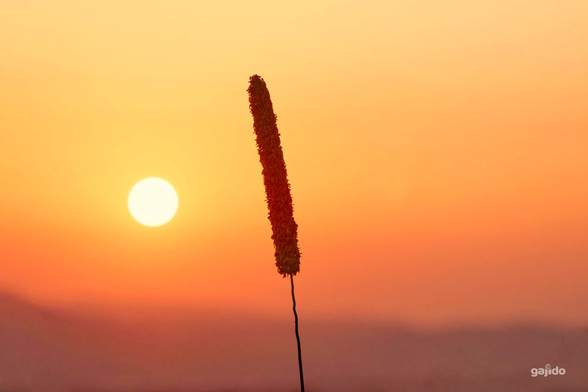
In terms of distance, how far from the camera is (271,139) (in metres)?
35.2

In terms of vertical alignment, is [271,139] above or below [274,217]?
above

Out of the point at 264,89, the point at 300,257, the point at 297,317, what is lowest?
the point at 297,317

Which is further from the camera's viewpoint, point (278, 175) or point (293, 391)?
point (293, 391)

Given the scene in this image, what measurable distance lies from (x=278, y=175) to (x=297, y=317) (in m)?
6.56

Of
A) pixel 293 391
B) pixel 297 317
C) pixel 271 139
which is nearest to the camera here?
pixel 297 317

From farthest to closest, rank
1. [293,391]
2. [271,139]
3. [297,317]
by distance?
1. [293,391]
2. [271,139]
3. [297,317]

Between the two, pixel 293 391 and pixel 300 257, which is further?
pixel 293 391

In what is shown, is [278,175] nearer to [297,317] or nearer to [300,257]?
[300,257]

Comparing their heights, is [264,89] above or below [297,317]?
above

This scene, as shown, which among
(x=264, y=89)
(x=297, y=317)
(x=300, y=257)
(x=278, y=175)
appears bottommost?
(x=297, y=317)

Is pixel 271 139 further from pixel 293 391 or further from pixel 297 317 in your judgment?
pixel 293 391

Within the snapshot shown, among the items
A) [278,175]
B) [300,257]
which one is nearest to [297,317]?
[300,257]

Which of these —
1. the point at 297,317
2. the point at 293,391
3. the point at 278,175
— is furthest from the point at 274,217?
the point at 293,391

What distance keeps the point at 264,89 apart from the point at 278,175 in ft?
13.7
